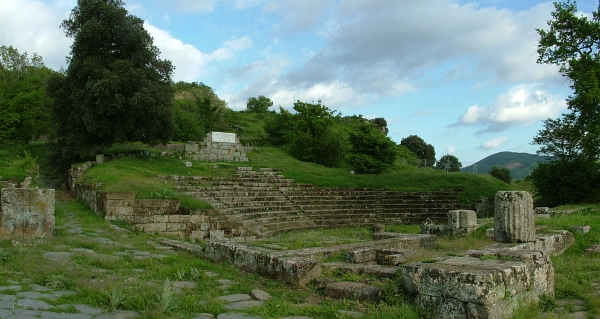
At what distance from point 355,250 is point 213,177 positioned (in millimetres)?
12469

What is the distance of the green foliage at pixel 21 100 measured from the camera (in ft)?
108

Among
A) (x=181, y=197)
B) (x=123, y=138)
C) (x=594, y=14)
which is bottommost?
(x=181, y=197)

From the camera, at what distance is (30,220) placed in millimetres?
8422

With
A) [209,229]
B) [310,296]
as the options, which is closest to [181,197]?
[209,229]

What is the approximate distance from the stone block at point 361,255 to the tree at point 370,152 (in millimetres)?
19173

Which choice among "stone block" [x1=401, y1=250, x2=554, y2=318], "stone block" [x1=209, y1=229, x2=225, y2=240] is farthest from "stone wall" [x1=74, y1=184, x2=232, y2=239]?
"stone block" [x1=401, y1=250, x2=554, y2=318]

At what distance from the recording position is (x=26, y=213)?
27.6 feet

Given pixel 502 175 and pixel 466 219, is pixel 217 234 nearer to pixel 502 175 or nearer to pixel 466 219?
pixel 466 219

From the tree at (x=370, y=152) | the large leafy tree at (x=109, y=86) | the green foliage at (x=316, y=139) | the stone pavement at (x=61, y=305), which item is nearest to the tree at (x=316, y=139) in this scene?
the green foliage at (x=316, y=139)

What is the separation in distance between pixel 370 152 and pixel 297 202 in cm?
1003

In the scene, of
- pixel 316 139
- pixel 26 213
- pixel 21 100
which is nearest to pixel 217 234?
pixel 26 213

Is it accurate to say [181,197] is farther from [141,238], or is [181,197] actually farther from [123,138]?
[123,138]

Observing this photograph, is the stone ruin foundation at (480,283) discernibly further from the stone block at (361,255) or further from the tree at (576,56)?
the tree at (576,56)

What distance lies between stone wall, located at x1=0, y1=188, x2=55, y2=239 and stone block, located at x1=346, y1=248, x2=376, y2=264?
5731 millimetres
